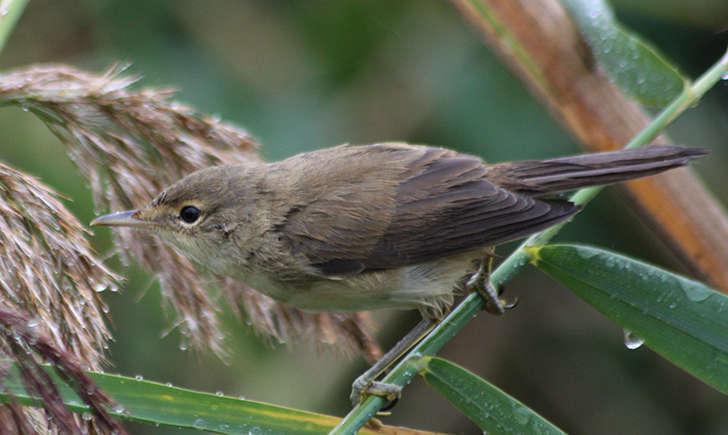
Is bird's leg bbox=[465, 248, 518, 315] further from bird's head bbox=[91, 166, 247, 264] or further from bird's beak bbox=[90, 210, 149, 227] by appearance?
bird's beak bbox=[90, 210, 149, 227]

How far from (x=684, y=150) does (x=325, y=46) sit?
1878 mm

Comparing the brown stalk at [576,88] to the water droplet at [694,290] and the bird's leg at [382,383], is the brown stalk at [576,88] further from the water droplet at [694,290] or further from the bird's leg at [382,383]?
the bird's leg at [382,383]

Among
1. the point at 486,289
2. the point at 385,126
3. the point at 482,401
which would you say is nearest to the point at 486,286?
the point at 486,289

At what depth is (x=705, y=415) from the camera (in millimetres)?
3373

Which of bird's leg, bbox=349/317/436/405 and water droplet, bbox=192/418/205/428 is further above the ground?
water droplet, bbox=192/418/205/428

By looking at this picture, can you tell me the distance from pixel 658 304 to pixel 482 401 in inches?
17.4

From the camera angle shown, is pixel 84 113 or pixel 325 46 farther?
pixel 325 46

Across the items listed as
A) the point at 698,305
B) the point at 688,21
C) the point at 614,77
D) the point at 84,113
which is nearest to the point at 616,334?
the point at 688,21

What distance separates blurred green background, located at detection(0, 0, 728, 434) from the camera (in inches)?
129

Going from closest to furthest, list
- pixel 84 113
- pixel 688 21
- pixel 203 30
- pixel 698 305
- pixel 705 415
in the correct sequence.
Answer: pixel 698 305 < pixel 84 113 < pixel 688 21 < pixel 705 415 < pixel 203 30

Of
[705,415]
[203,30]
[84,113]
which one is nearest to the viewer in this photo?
[84,113]

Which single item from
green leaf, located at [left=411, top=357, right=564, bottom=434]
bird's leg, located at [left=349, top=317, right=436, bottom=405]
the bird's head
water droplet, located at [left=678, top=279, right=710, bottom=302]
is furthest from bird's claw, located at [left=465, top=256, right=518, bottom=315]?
the bird's head

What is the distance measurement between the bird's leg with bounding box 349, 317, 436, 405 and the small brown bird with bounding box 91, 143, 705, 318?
0.08 metres

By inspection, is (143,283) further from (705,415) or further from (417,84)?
(705,415)
